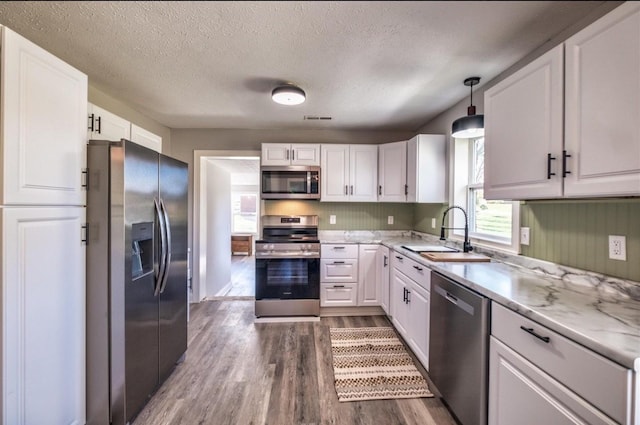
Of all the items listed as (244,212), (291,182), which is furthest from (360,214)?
(244,212)

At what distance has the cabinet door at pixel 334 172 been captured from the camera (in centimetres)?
320

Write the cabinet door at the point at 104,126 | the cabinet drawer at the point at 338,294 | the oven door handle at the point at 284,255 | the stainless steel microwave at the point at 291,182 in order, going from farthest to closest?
the stainless steel microwave at the point at 291,182 → the cabinet drawer at the point at 338,294 → the oven door handle at the point at 284,255 → the cabinet door at the point at 104,126

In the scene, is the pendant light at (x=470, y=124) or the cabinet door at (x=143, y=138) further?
the cabinet door at (x=143, y=138)

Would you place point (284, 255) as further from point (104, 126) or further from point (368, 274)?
point (104, 126)

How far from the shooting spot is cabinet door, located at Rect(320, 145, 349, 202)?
320 cm

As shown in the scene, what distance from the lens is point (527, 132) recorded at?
129 centimetres

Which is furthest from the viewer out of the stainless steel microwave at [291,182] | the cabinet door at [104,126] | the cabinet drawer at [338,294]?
the stainless steel microwave at [291,182]

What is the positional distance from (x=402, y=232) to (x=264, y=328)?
208cm

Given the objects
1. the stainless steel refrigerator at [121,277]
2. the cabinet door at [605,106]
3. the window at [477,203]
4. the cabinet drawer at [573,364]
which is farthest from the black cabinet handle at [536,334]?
the stainless steel refrigerator at [121,277]

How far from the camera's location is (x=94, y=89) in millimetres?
2234

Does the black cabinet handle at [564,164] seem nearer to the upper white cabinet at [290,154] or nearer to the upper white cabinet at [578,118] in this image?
the upper white cabinet at [578,118]

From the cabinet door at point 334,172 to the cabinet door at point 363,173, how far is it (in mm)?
72

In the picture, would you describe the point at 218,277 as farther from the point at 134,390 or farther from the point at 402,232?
the point at 402,232

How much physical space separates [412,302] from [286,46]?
6.72 ft
